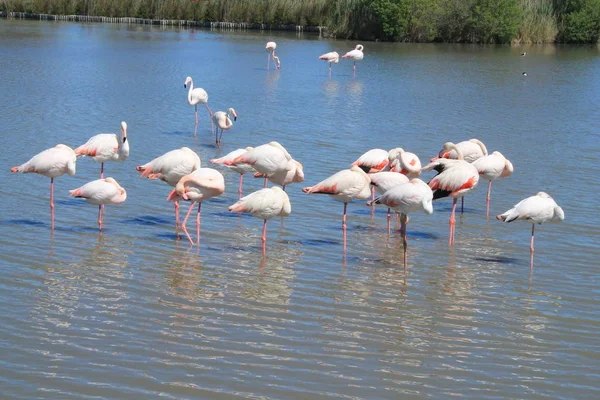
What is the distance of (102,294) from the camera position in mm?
6414

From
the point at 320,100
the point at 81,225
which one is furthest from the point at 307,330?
the point at 320,100

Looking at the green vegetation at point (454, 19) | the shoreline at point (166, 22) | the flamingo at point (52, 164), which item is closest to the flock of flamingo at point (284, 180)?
the flamingo at point (52, 164)

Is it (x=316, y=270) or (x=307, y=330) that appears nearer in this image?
(x=307, y=330)

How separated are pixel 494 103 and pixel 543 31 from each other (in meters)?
21.4

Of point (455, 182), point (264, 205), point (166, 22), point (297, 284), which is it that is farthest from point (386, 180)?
point (166, 22)

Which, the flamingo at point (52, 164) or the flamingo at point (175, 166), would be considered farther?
the flamingo at point (175, 166)

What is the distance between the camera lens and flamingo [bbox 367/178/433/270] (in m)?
7.39

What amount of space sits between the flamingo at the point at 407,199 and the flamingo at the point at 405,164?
1.15 metres

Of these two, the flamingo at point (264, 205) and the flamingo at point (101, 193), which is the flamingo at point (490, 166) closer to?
the flamingo at point (264, 205)

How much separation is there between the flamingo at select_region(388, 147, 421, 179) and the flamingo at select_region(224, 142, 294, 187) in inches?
40.5

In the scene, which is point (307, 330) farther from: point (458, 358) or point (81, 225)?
point (81, 225)

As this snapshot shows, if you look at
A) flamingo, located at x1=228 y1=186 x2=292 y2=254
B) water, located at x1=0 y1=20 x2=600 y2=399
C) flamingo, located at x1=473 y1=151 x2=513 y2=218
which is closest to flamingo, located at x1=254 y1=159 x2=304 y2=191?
water, located at x1=0 y1=20 x2=600 y2=399

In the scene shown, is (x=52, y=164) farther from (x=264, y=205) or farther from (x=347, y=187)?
(x=347, y=187)

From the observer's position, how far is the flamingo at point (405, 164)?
881cm
